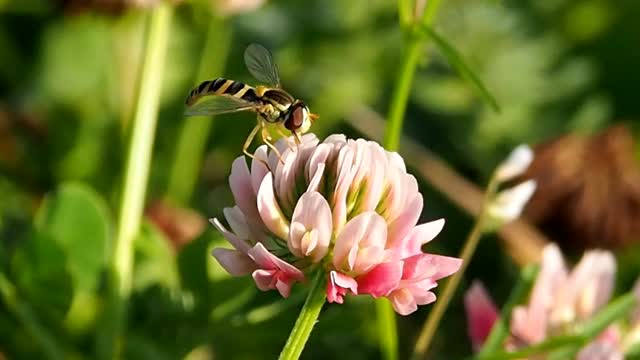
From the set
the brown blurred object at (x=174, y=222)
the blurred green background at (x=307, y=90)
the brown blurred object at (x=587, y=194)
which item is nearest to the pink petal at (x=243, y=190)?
the blurred green background at (x=307, y=90)

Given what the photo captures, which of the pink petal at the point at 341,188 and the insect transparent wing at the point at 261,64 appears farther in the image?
the insect transparent wing at the point at 261,64

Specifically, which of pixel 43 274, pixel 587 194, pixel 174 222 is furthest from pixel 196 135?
pixel 43 274

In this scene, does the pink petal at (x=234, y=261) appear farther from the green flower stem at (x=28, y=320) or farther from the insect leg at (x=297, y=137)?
the green flower stem at (x=28, y=320)

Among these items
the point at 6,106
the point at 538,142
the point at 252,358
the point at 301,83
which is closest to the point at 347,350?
the point at 252,358

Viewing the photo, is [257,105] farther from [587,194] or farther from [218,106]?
[587,194]

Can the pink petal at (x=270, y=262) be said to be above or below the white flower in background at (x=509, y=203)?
above

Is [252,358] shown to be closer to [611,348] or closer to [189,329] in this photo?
[189,329]

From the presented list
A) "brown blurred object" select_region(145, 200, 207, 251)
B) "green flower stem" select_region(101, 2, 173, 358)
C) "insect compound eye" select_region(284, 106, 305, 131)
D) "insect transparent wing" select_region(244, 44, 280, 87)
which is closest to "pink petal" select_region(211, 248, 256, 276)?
"insect compound eye" select_region(284, 106, 305, 131)
